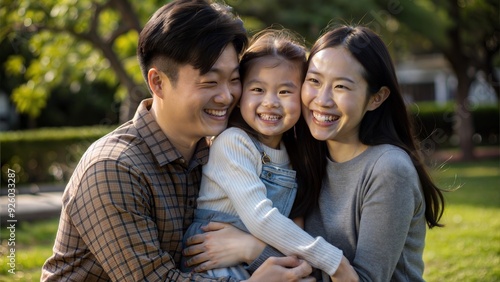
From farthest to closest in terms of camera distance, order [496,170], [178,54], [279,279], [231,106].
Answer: [496,170] < [231,106] < [178,54] < [279,279]

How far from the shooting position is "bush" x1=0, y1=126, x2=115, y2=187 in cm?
1310

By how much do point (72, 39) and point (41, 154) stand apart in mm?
5169

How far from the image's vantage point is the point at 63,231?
2688mm

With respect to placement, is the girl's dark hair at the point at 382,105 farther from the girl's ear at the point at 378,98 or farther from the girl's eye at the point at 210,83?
the girl's eye at the point at 210,83

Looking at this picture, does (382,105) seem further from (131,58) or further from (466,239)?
(131,58)

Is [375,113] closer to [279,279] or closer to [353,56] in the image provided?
[353,56]

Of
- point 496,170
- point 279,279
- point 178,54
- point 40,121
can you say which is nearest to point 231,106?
point 178,54

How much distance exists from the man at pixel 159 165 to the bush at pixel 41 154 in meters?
10.3

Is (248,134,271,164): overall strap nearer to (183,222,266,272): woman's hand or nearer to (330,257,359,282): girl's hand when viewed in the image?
(183,222,266,272): woman's hand

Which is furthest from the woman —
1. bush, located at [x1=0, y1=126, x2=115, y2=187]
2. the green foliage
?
bush, located at [x1=0, y1=126, x2=115, y2=187]

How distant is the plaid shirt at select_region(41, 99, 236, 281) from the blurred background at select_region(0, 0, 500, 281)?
1.23 m

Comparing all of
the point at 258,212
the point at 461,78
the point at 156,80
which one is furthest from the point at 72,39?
the point at 461,78

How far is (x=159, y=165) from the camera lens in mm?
2760

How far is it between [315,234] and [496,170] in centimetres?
1296
